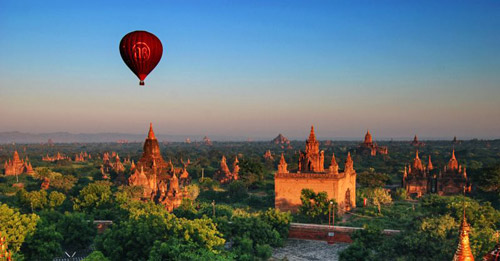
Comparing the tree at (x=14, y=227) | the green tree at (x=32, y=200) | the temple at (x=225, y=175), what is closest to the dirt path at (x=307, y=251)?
the tree at (x=14, y=227)

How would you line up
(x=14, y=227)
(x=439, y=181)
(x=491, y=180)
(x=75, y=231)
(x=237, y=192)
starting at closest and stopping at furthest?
(x=14, y=227), (x=75, y=231), (x=491, y=180), (x=439, y=181), (x=237, y=192)

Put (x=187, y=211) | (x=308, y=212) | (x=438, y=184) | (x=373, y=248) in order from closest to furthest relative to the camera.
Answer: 1. (x=373, y=248)
2. (x=187, y=211)
3. (x=308, y=212)
4. (x=438, y=184)

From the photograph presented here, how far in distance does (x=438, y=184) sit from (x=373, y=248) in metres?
30.6

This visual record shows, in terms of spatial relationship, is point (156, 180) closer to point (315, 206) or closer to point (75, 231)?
point (75, 231)

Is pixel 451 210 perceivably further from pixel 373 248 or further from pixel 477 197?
pixel 477 197

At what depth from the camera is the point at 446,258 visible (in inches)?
800

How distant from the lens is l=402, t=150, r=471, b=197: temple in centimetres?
5294

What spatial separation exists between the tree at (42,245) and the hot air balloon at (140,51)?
11237 mm

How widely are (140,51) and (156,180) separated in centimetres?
2923

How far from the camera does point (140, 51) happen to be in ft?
77.0

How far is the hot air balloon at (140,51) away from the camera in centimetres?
2336

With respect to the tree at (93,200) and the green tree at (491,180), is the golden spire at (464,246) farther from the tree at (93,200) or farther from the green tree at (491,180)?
the green tree at (491,180)

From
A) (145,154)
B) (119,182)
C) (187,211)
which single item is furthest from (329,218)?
(119,182)

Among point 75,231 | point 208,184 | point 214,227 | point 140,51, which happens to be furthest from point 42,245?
point 208,184
